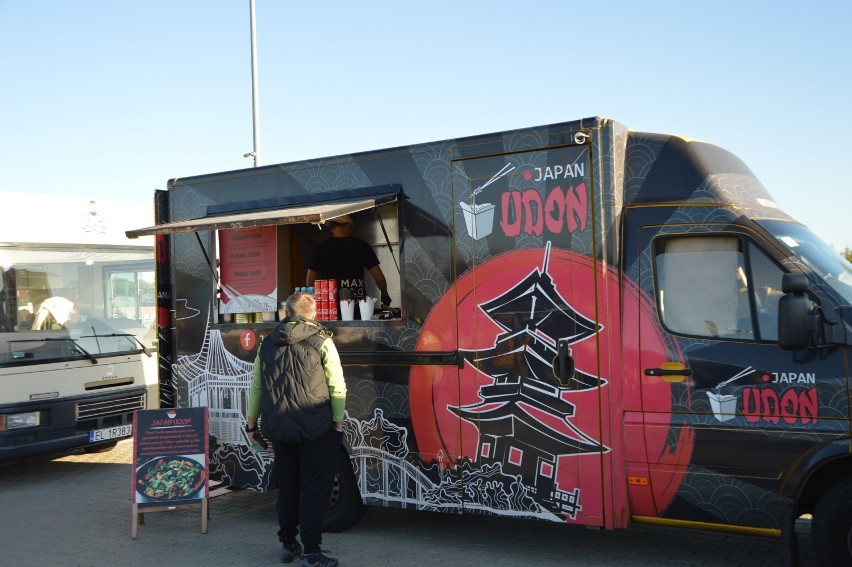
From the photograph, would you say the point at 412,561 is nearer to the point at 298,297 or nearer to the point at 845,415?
the point at 298,297

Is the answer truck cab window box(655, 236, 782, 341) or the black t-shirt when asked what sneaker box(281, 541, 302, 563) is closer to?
the black t-shirt

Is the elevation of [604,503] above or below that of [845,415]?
below

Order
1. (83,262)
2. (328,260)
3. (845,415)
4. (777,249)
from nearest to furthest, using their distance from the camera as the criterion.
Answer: (845,415) < (777,249) < (328,260) < (83,262)

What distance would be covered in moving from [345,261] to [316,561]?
2452mm

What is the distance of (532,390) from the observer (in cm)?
593

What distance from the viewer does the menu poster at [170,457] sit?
720 cm

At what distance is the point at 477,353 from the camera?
6.16m

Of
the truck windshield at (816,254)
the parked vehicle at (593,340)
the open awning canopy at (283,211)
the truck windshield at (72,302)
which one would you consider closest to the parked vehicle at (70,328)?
the truck windshield at (72,302)

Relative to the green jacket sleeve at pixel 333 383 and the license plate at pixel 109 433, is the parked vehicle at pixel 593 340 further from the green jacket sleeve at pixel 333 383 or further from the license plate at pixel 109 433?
the license plate at pixel 109 433

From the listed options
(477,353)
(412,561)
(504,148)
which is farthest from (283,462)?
(504,148)

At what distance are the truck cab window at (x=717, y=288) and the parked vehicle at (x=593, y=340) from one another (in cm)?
1

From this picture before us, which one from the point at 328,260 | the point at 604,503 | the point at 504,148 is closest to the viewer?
the point at 604,503

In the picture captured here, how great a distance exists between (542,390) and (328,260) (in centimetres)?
231

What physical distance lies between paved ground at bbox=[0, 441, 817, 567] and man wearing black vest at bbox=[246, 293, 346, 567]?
16.3 inches
